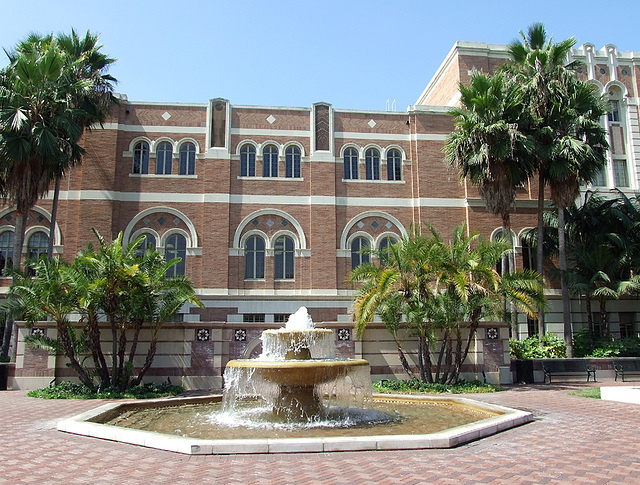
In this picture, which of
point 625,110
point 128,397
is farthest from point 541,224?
point 128,397

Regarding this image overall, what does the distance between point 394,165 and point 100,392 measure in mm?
18593

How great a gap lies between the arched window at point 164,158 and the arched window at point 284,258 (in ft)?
21.5

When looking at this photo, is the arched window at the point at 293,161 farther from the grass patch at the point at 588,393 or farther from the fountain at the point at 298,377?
the fountain at the point at 298,377

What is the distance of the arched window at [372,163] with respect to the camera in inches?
1141

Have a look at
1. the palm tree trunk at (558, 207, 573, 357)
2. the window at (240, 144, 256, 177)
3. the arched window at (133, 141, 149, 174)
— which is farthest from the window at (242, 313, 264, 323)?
the palm tree trunk at (558, 207, 573, 357)

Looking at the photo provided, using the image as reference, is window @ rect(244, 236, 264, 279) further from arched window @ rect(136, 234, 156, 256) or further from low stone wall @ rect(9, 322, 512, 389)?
low stone wall @ rect(9, 322, 512, 389)

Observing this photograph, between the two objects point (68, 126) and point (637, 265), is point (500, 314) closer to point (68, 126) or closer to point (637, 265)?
point (637, 265)

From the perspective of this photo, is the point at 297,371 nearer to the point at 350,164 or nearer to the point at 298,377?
the point at 298,377

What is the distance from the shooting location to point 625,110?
3159 centimetres

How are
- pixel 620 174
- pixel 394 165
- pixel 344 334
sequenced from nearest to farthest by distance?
pixel 344 334 < pixel 394 165 < pixel 620 174

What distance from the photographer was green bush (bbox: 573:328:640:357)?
24297mm

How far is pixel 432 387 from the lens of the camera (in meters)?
17.1

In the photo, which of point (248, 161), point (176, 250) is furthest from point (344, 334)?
point (248, 161)

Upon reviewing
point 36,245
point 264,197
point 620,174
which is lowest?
point 36,245
